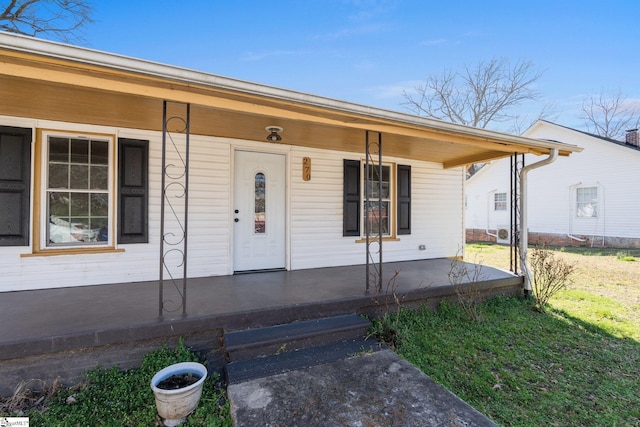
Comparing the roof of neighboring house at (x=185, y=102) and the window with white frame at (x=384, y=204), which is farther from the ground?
the roof of neighboring house at (x=185, y=102)

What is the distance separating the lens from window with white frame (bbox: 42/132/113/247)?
3775mm

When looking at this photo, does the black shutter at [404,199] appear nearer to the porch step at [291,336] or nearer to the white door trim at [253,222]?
the white door trim at [253,222]

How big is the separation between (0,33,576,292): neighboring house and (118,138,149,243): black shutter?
1 cm

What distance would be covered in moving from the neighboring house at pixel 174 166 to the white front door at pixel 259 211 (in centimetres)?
2

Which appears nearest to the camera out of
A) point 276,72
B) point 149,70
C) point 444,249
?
point 149,70

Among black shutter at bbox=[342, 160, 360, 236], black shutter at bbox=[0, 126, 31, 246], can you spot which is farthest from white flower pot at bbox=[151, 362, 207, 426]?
black shutter at bbox=[342, 160, 360, 236]

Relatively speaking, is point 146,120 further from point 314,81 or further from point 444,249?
point 314,81

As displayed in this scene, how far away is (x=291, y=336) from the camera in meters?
2.84

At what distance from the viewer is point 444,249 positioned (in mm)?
6598

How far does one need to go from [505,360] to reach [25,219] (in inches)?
218

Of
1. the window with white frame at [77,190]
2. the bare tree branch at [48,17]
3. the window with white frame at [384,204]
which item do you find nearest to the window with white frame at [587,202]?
the window with white frame at [384,204]

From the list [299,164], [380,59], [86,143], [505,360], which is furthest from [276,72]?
[505,360]

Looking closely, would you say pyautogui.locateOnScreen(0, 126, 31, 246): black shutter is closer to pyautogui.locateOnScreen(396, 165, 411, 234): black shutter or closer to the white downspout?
pyautogui.locateOnScreen(396, 165, 411, 234): black shutter

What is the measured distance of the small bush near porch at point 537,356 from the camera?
92.7 inches
